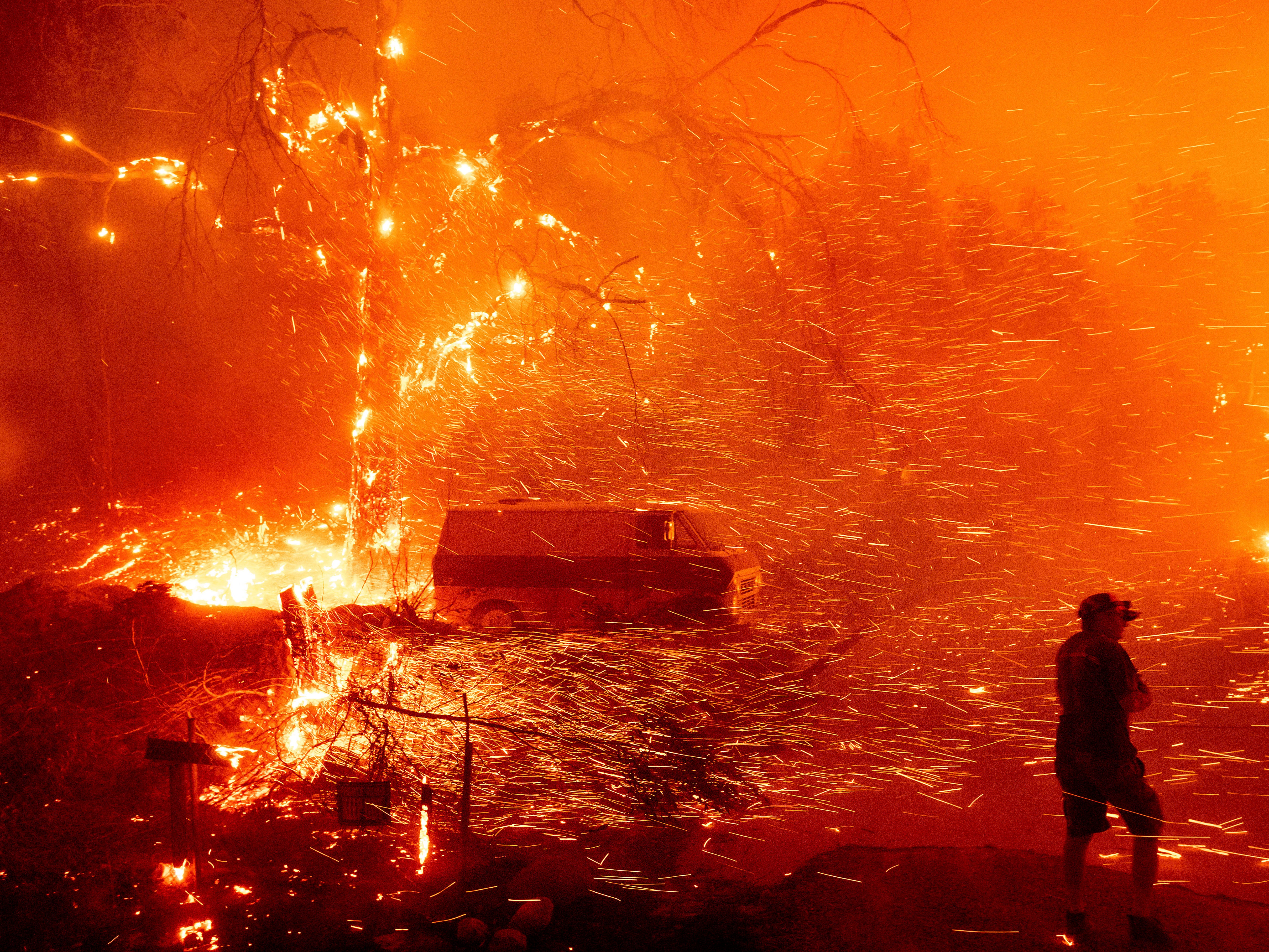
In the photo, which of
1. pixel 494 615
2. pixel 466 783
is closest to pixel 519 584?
pixel 494 615

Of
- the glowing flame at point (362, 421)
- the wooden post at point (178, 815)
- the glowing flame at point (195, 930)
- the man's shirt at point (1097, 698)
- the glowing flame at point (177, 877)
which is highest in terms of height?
the glowing flame at point (362, 421)

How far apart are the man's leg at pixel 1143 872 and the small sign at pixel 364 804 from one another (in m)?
3.36

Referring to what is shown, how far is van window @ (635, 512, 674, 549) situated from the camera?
10492 mm

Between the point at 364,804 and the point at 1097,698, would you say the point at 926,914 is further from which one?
the point at 364,804

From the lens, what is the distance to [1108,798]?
12.2 ft

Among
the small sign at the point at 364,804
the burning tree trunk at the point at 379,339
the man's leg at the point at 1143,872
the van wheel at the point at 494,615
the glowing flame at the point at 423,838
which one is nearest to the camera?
the man's leg at the point at 1143,872

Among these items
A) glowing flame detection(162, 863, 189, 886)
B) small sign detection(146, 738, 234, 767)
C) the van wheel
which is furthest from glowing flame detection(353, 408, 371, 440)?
glowing flame detection(162, 863, 189, 886)

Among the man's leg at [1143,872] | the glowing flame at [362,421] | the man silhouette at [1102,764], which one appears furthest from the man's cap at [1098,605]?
the glowing flame at [362,421]

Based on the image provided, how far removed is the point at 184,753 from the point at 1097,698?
436cm

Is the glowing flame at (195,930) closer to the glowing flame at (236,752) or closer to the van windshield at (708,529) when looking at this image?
the glowing flame at (236,752)

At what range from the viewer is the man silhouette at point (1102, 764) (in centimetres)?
357

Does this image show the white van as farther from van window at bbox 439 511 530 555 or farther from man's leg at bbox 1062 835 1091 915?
man's leg at bbox 1062 835 1091 915

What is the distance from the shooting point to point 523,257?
33.1ft

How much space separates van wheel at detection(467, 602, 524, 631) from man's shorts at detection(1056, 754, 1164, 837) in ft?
24.0
